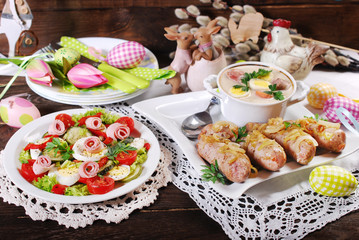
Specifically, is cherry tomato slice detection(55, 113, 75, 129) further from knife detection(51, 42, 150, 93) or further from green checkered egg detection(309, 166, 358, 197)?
green checkered egg detection(309, 166, 358, 197)

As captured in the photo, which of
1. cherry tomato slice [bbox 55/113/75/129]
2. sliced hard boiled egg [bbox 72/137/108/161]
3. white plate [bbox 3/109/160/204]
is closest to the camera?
white plate [bbox 3/109/160/204]

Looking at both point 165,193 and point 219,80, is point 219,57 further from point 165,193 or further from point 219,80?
point 165,193

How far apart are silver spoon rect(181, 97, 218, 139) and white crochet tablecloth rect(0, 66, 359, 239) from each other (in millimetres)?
144

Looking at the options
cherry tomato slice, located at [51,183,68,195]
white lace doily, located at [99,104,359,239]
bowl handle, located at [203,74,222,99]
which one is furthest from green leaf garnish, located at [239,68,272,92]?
cherry tomato slice, located at [51,183,68,195]

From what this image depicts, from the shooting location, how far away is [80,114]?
1282 millimetres

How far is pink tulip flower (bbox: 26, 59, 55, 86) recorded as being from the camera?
4.67 ft

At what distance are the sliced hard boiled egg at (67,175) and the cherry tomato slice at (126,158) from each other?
0.13m

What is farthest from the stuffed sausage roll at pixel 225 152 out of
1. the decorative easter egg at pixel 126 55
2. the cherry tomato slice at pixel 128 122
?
the decorative easter egg at pixel 126 55

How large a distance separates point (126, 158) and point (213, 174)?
0.87 feet

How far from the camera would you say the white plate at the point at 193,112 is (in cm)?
100

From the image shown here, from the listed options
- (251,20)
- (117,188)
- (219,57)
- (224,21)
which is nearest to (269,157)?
(117,188)

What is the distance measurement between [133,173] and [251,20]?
2.83ft

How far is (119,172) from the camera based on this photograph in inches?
41.4

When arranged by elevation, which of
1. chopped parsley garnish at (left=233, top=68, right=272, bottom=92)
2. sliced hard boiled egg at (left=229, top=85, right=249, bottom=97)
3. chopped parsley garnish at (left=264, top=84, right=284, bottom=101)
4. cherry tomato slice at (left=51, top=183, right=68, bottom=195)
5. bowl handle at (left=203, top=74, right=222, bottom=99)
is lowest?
cherry tomato slice at (left=51, top=183, right=68, bottom=195)
